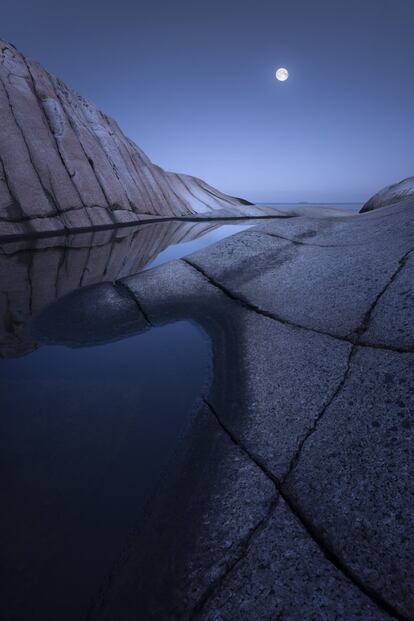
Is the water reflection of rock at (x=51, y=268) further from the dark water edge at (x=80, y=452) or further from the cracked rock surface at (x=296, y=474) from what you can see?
the dark water edge at (x=80, y=452)

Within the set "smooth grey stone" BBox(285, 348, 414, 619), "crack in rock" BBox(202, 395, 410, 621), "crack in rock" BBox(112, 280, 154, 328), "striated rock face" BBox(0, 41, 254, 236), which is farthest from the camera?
"striated rock face" BBox(0, 41, 254, 236)

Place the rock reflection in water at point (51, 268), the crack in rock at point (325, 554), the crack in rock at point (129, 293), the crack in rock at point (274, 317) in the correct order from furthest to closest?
the crack in rock at point (129, 293) → the rock reflection in water at point (51, 268) → the crack in rock at point (274, 317) → the crack in rock at point (325, 554)

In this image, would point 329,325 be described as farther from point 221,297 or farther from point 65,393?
point 65,393

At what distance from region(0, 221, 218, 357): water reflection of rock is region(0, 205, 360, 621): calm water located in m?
0.04

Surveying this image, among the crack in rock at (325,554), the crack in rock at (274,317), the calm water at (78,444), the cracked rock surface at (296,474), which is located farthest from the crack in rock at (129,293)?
the crack in rock at (325,554)

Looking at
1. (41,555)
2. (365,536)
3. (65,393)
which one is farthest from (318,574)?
(65,393)

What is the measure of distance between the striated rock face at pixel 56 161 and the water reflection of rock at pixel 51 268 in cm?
121

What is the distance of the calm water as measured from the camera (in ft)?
3.96

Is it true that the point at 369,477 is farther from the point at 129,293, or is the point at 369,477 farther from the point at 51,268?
the point at 51,268

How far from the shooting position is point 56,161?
973 cm

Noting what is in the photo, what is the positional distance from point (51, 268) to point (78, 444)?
4.36 meters

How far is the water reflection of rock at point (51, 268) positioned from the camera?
3.27 m

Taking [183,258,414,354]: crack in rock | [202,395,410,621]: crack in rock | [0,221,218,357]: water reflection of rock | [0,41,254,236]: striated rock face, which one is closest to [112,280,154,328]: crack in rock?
[0,221,218,357]: water reflection of rock

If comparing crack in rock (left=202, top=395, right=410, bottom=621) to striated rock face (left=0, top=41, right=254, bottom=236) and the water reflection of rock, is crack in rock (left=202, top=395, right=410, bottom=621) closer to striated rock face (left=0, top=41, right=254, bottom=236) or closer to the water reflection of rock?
the water reflection of rock
